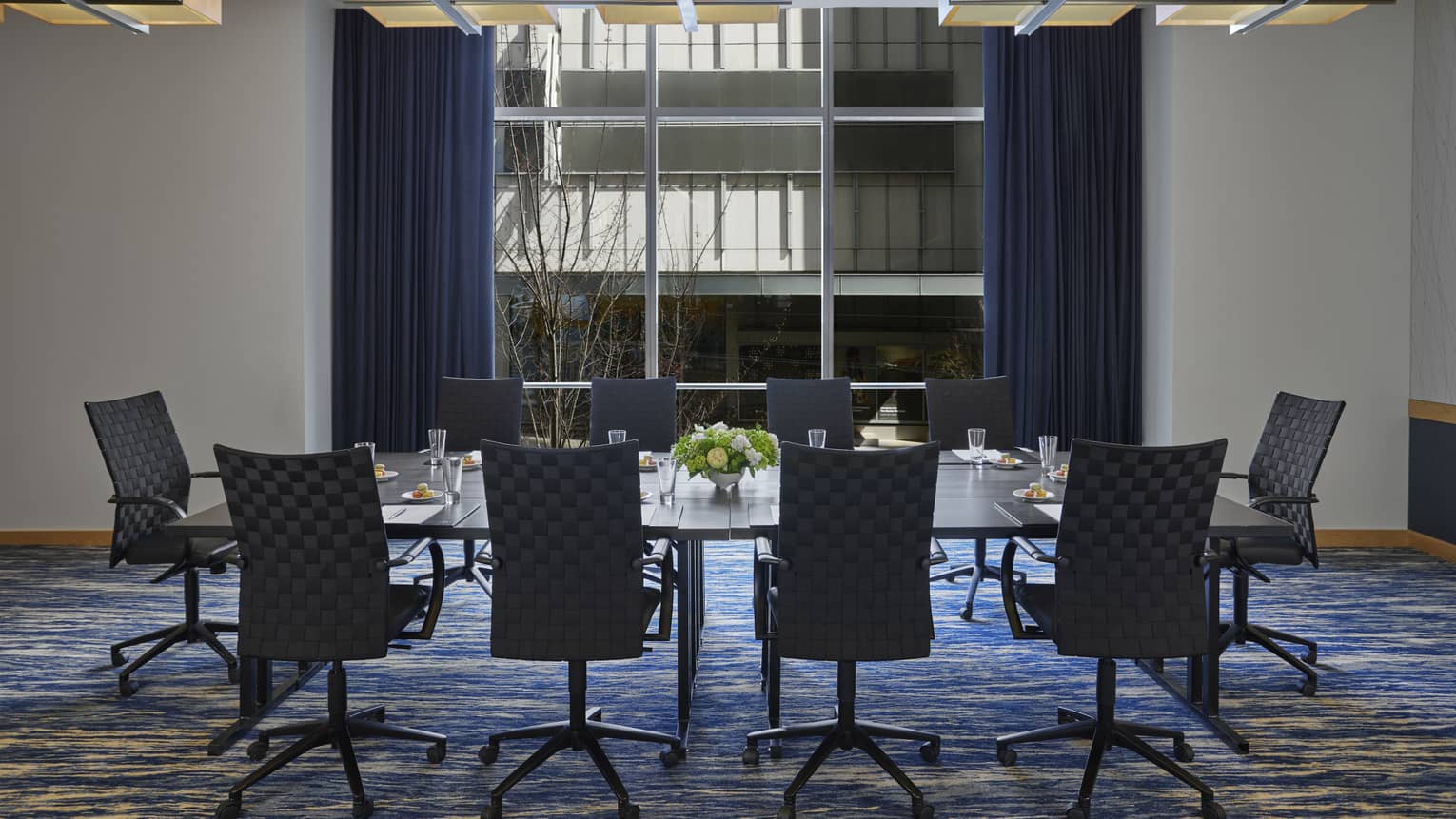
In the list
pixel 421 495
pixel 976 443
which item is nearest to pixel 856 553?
pixel 421 495

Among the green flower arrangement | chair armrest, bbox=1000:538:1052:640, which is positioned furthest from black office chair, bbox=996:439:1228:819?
the green flower arrangement

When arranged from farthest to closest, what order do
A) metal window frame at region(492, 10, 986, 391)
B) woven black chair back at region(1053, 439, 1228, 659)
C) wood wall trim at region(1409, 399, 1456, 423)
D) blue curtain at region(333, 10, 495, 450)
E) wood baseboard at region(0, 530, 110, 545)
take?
metal window frame at region(492, 10, 986, 391)
blue curtain at region(333, 10, 495, 450)
wood baseboard at region(0, 530, 110, 545)
wood wall trim at region(1409, 399, 1456, 423)
woven black chair back at region(1053, 439, 1228, 659)

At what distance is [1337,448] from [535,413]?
5.14 m

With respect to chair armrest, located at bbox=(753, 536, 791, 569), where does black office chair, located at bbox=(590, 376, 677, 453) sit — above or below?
above

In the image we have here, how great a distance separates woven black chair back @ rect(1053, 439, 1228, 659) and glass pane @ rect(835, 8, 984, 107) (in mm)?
4983

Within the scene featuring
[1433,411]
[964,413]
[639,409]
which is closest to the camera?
[639,409]

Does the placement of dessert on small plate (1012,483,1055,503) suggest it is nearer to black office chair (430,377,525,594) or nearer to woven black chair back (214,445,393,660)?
woven black chair back (214,445,393,660)

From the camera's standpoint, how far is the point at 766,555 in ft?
10.9

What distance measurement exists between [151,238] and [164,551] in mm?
3064

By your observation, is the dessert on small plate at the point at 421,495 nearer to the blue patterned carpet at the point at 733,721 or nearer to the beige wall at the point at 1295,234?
the blue patterned carpet at the point at 733,721

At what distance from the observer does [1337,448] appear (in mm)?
6621

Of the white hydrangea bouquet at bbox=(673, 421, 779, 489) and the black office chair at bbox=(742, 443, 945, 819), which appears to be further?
the white hydrangea bouquet at bbox=(673, 421, 779, 489)

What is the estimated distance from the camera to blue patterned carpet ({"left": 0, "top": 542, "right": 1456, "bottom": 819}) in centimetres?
322

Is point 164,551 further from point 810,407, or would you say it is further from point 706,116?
point 706,116
